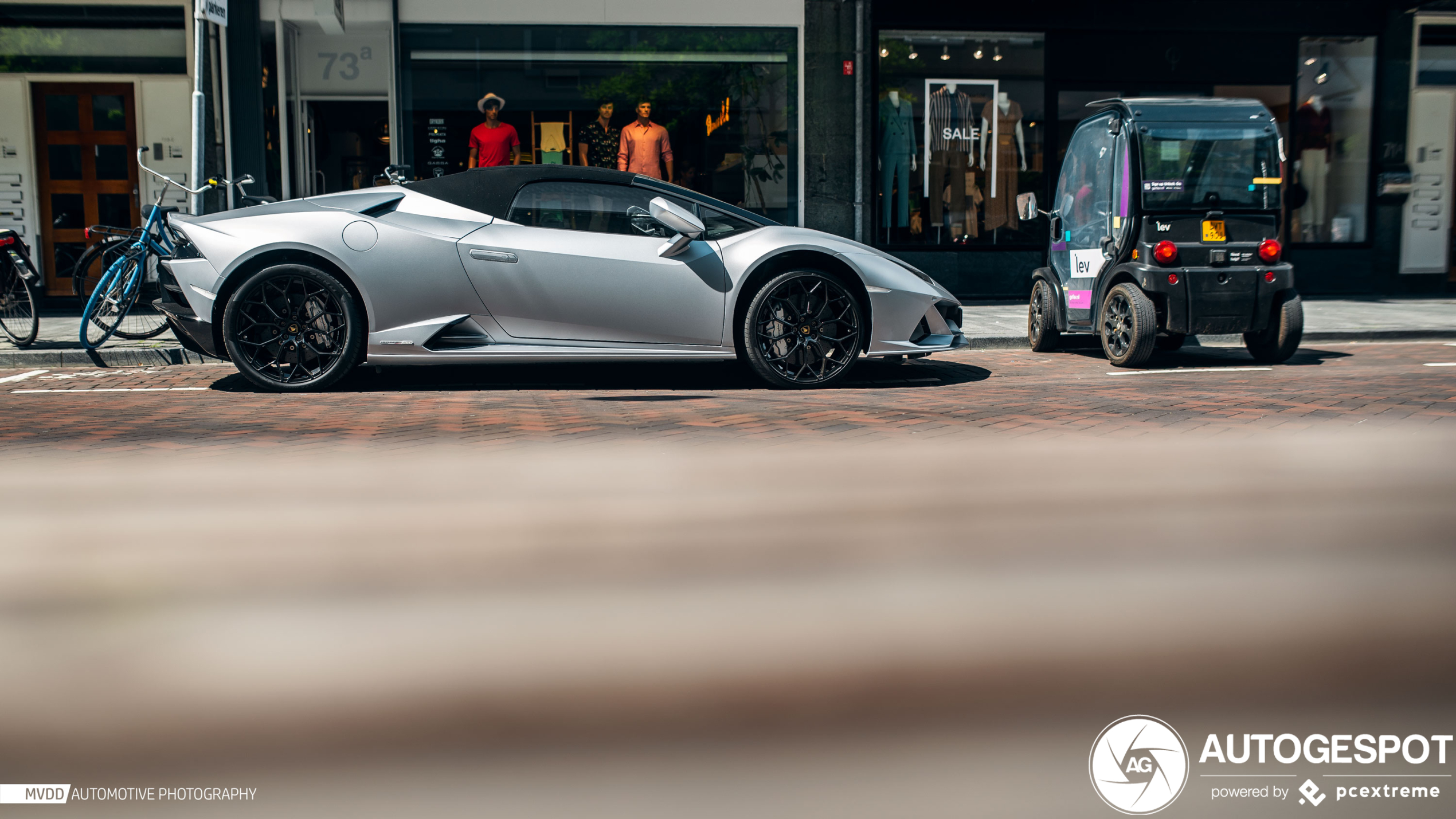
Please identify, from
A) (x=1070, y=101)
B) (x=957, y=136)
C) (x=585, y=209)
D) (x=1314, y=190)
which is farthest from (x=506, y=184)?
(x=1314, y=190)

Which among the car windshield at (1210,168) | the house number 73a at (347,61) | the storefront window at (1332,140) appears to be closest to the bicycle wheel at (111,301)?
the house number 73a at (347,61)

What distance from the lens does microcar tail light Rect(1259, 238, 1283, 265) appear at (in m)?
7.73

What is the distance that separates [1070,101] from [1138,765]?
14.2 meters

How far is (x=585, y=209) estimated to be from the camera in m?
6.30

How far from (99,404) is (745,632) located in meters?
5.63

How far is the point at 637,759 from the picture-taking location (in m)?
0.77

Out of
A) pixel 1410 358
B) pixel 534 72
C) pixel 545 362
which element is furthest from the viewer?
pixel 534 72

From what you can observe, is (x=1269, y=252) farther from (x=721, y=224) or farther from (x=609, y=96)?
(x=609, y=96)

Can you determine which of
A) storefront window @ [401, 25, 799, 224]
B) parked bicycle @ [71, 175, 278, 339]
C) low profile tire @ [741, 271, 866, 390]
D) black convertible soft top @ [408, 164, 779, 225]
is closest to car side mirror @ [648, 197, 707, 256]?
black convertible soft top @ [408, 164, 779, 225]

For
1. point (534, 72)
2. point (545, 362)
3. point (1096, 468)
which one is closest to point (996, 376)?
point (545, 362)

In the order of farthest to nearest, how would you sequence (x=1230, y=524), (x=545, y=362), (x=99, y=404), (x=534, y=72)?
(x=534, y=72)
(x=545, y=362)
(x=99, y=404)
(x=1230, y=524)

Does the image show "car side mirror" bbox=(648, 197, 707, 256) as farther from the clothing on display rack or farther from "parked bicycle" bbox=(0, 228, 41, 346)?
the clothing on display rack

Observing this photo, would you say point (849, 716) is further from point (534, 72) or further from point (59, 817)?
point (534, 72)

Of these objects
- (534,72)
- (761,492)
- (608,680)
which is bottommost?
(608,680)
